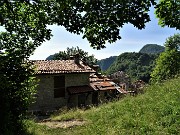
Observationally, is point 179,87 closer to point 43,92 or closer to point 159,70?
point 43,92

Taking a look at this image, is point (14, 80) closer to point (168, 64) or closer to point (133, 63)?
point (168, 64)

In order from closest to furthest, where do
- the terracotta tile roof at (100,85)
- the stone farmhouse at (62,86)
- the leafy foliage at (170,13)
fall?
the leafy foliage at (170,13), the stone farmhouse at (62,86), the terracotta tile roof at (100,85)

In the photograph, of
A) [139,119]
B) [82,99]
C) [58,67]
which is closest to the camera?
[139,119]

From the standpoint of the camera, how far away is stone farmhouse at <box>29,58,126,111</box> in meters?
25.5

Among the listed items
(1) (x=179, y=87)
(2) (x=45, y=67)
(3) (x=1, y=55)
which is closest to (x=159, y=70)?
(2) (x=45, y=67)

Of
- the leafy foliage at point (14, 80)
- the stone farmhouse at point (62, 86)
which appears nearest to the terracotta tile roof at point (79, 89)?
the stone farmhouse at point (62, 86)

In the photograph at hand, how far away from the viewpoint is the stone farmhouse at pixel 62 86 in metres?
25.5

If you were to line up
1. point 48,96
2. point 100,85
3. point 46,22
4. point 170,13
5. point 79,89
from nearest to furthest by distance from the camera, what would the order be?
1. point 46,22
2. point 170,13
3. point 48,96
4. point 79,89
5. point 100,85

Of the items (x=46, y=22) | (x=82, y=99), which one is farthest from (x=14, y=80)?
(x=82, y=99)

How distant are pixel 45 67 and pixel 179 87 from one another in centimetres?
1653

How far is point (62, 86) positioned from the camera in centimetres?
2744

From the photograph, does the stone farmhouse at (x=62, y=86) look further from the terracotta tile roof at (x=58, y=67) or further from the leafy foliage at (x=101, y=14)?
the leafy foliage at (x=101, y=14)

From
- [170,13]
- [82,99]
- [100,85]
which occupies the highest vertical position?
[170,13]

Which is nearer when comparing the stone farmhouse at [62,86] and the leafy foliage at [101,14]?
the leafy foliage at [101,14]
